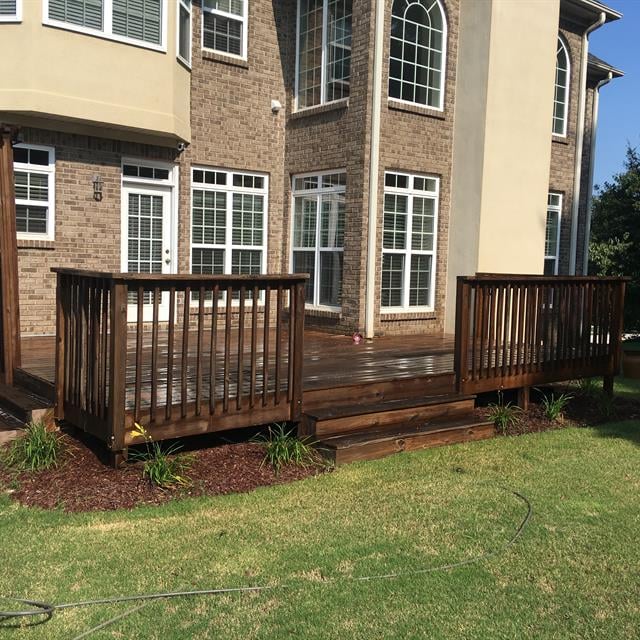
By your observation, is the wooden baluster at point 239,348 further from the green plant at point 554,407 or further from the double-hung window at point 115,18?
the double-hung window at point 115,18

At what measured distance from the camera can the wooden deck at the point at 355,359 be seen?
7.04 metres

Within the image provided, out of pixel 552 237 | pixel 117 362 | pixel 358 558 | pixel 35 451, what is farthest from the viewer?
pixel 552 237

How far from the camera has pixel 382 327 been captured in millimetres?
11508

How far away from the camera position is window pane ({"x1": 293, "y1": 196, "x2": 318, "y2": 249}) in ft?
40.2

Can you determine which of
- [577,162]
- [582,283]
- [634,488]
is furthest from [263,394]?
[577,162]

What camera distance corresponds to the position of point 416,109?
459 inches

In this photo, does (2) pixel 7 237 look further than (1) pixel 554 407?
No

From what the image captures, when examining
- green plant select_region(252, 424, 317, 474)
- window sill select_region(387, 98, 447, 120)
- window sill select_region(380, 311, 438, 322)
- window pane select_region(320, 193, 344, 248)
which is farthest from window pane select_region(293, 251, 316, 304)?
green plant select_region(252, 424, 317, 474)

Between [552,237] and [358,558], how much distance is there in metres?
12.2

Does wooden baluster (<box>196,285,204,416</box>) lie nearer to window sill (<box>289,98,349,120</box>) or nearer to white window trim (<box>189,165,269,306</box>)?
white window trim (<box>189,165,269,306</box>)

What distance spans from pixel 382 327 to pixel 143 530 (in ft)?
24.2

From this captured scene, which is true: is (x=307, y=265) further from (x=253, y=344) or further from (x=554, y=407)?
(x=253, y=344)

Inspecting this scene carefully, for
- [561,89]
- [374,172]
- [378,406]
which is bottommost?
[378,406]

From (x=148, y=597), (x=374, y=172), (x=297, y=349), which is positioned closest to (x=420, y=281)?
(x=374, y=172)
